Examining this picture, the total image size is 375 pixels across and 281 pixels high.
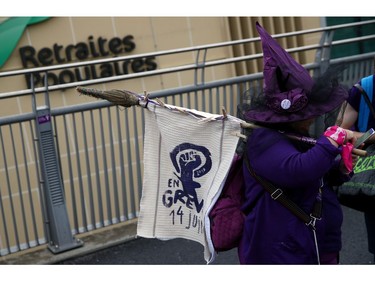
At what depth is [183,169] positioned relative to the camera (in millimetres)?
3045

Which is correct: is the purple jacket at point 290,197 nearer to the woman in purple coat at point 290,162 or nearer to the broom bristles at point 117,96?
the woman in purple coat at point 290,162

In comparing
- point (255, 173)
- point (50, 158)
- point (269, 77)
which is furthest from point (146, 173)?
point (50, 158)

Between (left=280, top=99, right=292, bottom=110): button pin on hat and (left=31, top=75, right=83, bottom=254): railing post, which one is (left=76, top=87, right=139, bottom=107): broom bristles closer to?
(left=280, top=99, right=292, bottom=110): button pin on hat

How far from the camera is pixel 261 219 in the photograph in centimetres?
281

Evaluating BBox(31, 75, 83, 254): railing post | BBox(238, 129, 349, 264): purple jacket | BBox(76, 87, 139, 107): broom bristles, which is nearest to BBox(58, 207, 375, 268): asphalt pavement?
BBox(31, 75, 83, 254): railing post

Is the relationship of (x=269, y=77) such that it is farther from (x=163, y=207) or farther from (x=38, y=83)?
(x=38, y=83)

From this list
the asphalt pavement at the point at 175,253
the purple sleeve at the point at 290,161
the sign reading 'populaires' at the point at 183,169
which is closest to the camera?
the purple sleeve at the point at 290,161

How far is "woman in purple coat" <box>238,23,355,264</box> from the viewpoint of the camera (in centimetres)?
261

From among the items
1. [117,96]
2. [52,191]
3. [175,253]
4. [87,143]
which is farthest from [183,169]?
[87,143]

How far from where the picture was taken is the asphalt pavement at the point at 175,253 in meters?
4.67

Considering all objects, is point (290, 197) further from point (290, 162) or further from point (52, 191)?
point (52, 191)

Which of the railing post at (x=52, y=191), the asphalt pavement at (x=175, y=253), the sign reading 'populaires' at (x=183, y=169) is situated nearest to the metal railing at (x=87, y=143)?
the railing post at (x=52, y=191)

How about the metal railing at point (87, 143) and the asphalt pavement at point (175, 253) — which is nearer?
the asphalt pavement at point (175, 253)

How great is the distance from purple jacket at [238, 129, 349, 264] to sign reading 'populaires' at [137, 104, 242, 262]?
161mm
